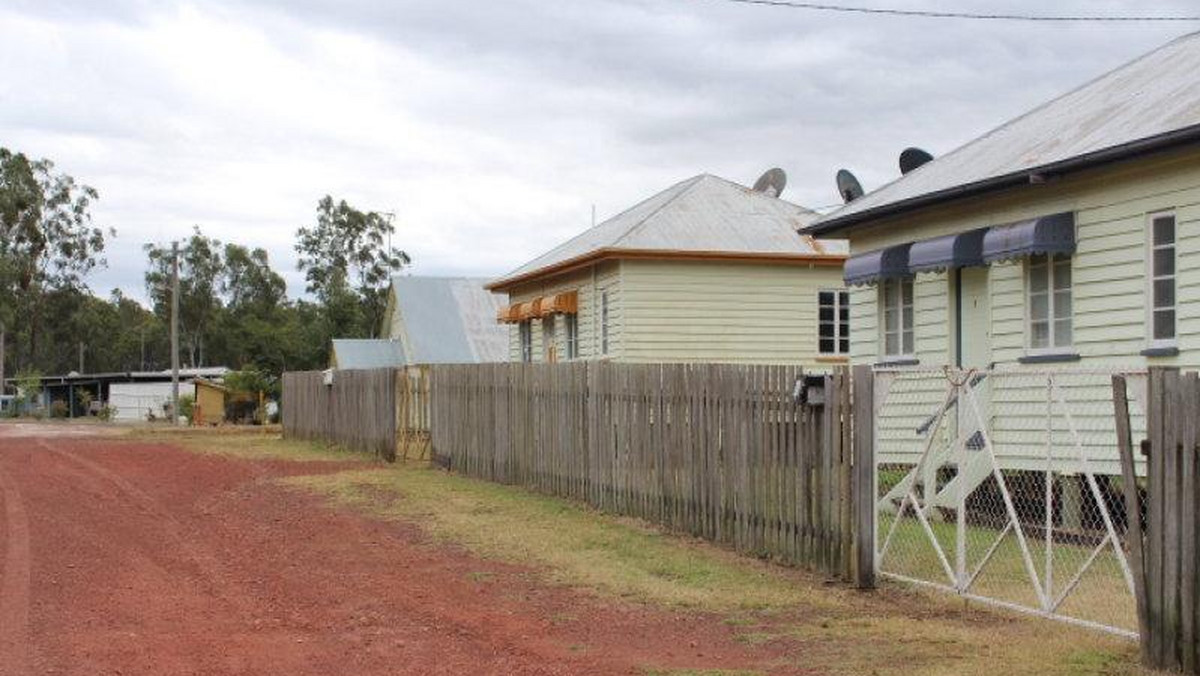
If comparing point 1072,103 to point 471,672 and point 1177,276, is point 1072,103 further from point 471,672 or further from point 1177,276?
point 471,672

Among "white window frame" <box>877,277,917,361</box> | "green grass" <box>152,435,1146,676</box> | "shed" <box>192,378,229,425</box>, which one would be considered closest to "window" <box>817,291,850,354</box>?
"white window frame" <box>877,277,917,361</box>

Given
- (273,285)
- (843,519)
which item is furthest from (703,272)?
(273,285)

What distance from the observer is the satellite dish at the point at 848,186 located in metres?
24.0

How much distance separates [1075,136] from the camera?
1503 centimetres

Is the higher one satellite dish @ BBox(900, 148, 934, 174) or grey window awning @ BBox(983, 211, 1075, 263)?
satellite dish @ BBox(900, 148, 934, 174)

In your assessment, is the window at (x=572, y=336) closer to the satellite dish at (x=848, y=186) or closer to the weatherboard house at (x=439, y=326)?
the satellite dish at (x=848, y=186)

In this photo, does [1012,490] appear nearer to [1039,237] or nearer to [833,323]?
[1039,237]

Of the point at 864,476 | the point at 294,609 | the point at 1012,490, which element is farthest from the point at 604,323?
the point at 294,609

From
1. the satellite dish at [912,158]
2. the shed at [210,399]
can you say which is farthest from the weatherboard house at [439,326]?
the satellite dish at [912,158]

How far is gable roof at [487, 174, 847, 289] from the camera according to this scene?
26.0 metres

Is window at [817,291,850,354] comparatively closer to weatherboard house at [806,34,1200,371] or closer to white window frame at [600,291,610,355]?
white window frame at [600,291,610,355]

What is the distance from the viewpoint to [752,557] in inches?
484

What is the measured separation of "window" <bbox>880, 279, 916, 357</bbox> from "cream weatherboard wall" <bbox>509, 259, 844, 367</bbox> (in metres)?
7.39

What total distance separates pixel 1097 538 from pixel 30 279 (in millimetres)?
82977
